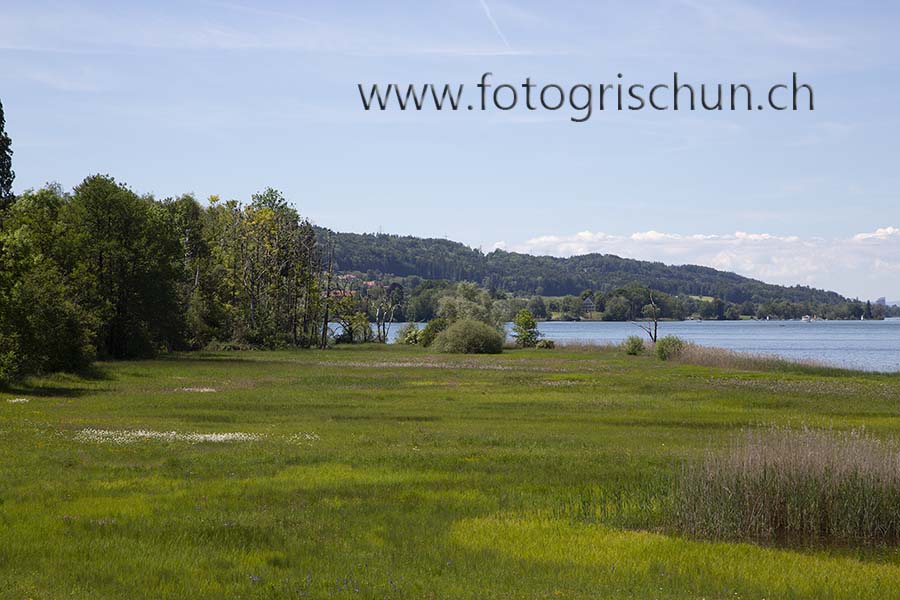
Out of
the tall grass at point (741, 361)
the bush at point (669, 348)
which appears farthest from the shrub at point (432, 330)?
the tall grass at point (741, 361)

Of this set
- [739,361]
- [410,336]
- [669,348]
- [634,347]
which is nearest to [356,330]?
[410,336]

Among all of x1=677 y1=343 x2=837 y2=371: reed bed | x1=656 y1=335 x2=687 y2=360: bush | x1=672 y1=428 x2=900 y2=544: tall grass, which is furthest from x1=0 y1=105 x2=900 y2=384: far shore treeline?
x1=672 y1=428 x2=900 y2=544: tall grass

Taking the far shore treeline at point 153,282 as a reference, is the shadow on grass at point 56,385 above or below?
below

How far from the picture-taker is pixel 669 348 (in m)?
83.2

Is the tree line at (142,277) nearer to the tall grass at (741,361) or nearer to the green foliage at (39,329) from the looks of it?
the green foliage at (39,329)

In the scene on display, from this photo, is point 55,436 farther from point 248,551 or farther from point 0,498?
point 248,551

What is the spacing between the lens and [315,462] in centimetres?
2444

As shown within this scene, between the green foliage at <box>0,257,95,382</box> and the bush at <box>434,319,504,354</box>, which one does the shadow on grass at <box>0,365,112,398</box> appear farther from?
the bush at <box>434,319,504,354</box>

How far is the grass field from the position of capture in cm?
1363

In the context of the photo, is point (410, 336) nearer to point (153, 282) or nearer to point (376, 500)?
point (153, 282)

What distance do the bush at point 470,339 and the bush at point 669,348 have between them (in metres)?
21.9

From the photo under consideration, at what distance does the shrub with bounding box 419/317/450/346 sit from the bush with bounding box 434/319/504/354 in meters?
13.6

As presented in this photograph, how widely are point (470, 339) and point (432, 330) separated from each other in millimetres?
16836

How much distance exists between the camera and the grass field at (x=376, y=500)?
13.6 metres
